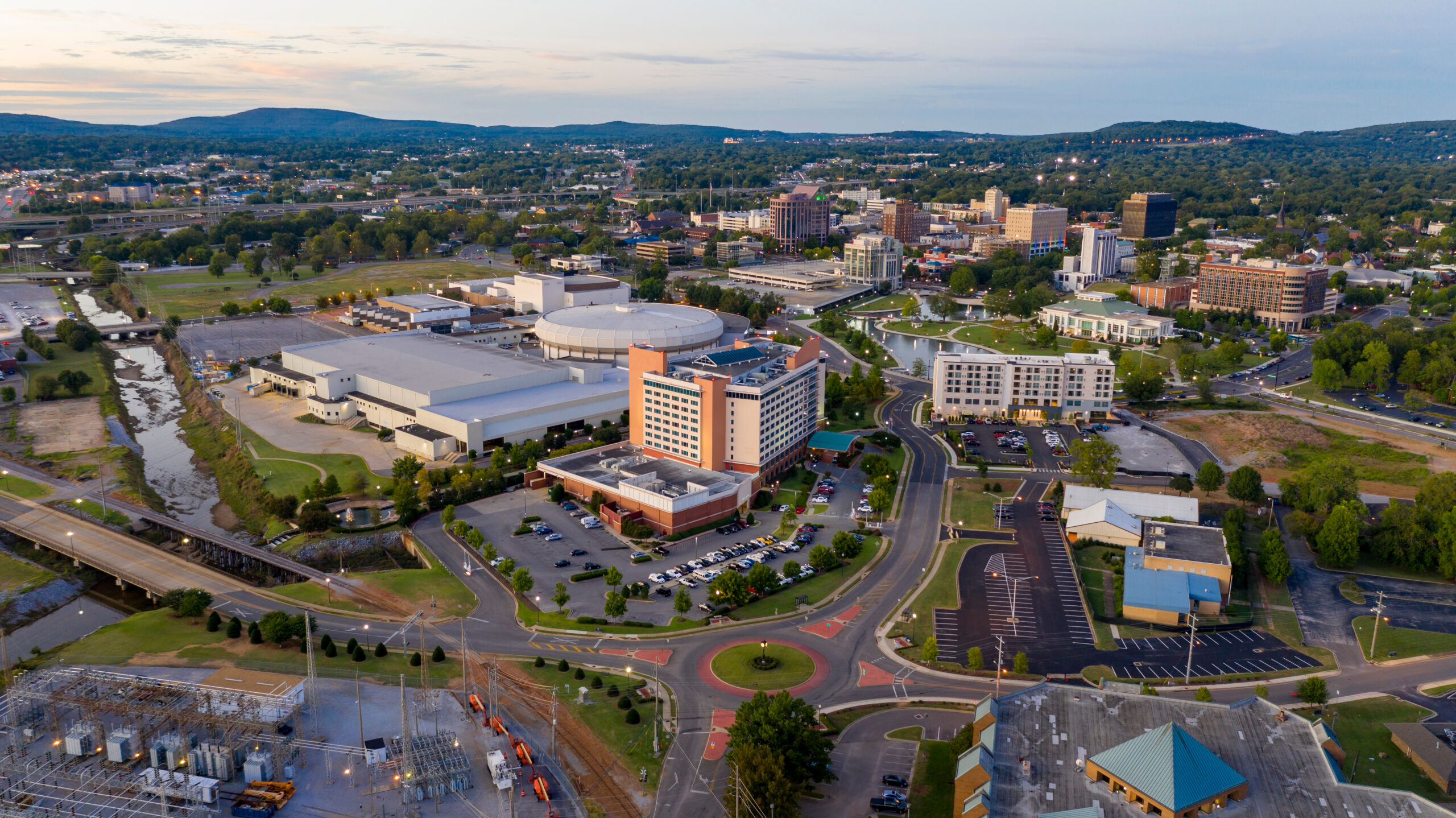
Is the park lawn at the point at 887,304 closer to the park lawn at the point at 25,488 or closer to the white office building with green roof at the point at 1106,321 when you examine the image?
the white office building with green roof at the point at 1106,321

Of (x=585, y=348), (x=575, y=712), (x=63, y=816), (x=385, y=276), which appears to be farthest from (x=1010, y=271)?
(x=63, y=816)

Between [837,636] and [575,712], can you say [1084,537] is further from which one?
[575,712]

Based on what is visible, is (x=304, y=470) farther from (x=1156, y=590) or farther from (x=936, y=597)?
(x=1156, y=590)

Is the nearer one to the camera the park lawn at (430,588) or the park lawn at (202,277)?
the park lawn at (430,588)

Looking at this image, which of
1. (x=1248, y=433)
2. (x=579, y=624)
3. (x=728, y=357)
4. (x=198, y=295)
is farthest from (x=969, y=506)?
(x=198, y=295)

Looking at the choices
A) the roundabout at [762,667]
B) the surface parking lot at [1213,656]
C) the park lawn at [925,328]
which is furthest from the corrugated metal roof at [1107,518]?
the park lawn at [925,328]
